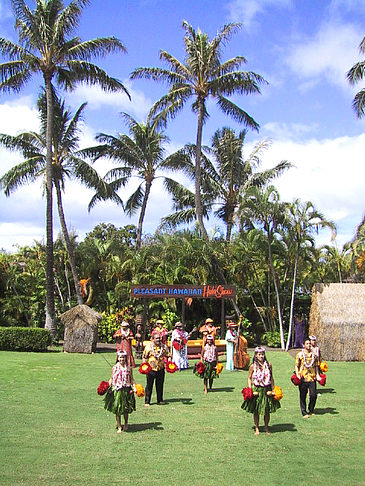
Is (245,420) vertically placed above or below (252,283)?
below

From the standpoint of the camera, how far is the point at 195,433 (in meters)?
8.20

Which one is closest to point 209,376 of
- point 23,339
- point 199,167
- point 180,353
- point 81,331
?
point 180,353

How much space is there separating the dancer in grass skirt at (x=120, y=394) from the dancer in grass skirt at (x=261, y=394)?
68.2 inches

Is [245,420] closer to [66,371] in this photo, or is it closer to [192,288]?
[66,371]

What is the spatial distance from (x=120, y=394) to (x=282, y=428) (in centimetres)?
262

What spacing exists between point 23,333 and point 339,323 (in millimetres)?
11121

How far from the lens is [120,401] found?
26.6ft

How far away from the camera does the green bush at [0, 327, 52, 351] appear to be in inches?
778

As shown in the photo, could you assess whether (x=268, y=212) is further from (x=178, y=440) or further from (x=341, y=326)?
(x=178, y=440)

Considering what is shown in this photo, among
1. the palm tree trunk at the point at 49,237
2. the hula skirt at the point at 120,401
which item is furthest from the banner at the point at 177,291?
the hula skirt at the point at 120,401

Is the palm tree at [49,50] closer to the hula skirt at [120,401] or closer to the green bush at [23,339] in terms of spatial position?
the green bush at [23,339]

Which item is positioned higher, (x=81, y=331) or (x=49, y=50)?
(x=49, y=50)

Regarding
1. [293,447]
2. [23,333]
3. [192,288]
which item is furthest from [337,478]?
[23,333]

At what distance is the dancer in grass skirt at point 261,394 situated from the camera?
812cm
